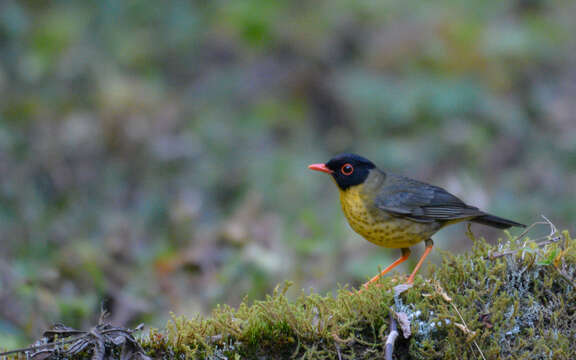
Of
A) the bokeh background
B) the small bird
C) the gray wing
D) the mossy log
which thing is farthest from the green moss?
the bokeh background

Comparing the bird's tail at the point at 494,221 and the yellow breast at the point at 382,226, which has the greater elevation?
the yellow breast at the point at 382,226

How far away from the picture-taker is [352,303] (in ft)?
9.10

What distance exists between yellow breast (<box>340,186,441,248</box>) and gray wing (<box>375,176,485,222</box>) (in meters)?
0.05

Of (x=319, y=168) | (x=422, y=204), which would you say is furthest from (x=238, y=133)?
(x=422, y=204)

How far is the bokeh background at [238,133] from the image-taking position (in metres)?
5.55

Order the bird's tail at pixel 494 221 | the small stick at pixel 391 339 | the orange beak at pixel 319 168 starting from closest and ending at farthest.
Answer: the small stick at pixel 391 339 < the bird's tail at pixel 494 221 < the orange beak at pixel 319 168

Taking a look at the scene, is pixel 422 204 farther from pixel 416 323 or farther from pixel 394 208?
pixel 416 323

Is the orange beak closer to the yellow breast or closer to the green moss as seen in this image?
the yellow breast

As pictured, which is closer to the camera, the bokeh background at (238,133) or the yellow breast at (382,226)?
the yellow breast at (382,226)

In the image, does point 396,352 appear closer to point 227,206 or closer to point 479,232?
point 479,232

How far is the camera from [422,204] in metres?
4.07

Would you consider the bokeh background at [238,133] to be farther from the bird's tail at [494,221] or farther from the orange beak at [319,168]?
the bird's tail at [494,221]

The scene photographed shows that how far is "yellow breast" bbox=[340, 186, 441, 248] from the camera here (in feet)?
12.7

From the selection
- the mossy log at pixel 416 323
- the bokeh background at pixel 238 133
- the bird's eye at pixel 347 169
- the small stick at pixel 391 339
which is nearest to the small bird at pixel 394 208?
the bird's eye at pixel 347 169
